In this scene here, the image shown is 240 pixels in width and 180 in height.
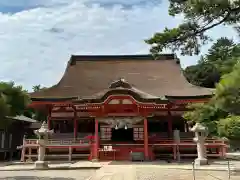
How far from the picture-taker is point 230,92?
25.6 ft

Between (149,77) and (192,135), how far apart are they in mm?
7109

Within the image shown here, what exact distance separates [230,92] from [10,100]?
7.95 meters

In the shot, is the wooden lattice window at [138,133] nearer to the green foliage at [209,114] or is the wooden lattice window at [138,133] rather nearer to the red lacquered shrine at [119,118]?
the red lacquered shrine at [119,118]

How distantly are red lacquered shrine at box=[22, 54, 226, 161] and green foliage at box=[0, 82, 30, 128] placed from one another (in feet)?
23.9

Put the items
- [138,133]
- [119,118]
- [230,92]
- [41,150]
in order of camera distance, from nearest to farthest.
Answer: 1. [230,92]
2. [41,150]
3. [119,118]
4. [138,133]

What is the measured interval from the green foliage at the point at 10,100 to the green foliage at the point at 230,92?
7.16 m

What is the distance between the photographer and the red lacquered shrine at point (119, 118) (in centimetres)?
1944

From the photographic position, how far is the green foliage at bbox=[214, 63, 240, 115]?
723 centimetres

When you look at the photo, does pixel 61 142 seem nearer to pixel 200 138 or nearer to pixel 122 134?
pixel 122 134

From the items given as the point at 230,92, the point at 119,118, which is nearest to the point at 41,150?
the point at 119,118

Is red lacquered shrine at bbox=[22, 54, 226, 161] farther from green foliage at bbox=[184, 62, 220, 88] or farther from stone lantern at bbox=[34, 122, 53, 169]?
green foliage at bbox=[184, 62, 220, 88]

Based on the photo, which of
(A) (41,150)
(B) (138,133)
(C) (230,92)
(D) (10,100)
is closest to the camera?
(C) (230,92)

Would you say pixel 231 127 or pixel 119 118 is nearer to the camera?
pixel 231 127

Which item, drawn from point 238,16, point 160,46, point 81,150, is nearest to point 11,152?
point 81,150
